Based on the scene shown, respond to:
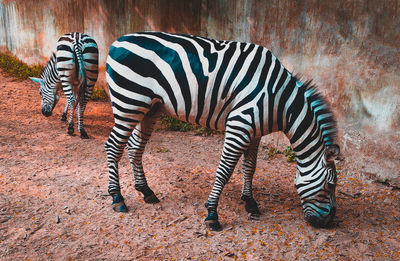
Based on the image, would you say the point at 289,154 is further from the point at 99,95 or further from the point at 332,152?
the point at 99,95

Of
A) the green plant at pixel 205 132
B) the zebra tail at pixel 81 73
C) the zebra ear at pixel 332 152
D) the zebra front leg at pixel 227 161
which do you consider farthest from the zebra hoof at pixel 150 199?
the zebra tail at pixel 81 73

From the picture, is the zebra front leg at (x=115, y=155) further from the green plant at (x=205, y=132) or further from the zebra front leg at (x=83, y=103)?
the green plant at (x=205, y=132)

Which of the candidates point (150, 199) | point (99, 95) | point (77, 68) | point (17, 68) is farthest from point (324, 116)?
point (17, 68)

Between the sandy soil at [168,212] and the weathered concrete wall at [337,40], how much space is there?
901mm

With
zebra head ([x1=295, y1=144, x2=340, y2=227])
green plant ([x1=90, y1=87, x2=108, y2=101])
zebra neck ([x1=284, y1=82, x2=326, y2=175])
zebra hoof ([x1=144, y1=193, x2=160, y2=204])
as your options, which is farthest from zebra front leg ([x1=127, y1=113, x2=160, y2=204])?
green plant ([x1=90, y1=87, x2=108, y2=101])

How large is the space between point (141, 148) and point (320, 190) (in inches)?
91.1

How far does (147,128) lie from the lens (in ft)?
15.1

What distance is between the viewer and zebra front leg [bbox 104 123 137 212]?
4.30m

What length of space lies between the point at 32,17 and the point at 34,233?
32.0 ft

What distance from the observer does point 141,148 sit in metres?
4.66

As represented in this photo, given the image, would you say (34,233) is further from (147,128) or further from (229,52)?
(229,52)

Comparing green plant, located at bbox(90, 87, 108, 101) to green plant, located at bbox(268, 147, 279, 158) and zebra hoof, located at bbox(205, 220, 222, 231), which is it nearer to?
green plant, located at bbox(268, 147, 279, 158)

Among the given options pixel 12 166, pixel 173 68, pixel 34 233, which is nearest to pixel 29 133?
pixel 12 166

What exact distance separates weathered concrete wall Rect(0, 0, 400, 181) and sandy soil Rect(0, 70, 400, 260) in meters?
0.90
